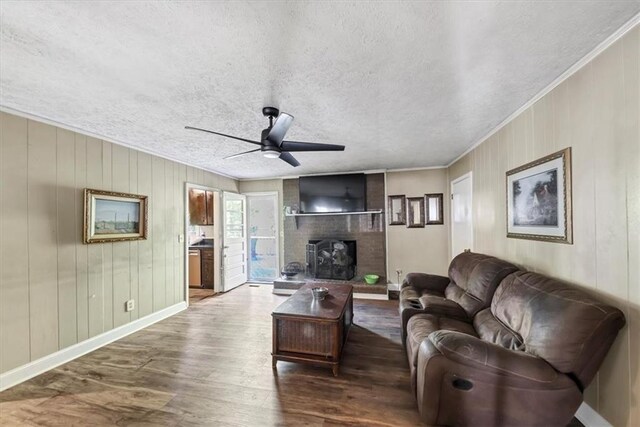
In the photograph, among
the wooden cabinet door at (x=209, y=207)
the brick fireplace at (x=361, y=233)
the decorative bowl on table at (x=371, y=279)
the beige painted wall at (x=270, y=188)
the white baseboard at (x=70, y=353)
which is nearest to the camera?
the white baseboard at (x=70, y=353)

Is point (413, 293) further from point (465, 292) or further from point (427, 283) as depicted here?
point (465, 292)

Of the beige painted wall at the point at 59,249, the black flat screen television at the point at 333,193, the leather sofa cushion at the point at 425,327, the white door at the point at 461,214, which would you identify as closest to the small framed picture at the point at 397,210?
the black flat screen television at the point at 333,193

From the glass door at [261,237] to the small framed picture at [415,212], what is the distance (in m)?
2.98

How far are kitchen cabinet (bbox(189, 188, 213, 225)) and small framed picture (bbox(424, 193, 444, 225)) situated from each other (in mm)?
4471

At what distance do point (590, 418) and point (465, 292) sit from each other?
1.19 meters

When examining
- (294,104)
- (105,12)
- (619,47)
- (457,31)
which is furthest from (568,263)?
(105,12)

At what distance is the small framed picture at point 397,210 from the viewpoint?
5.09 metres

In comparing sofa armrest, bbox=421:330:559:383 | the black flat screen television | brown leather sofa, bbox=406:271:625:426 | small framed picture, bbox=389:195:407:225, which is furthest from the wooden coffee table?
small framed picture, bbox=389:195:407:225

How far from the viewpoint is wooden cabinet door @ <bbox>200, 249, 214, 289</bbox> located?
18.3ft

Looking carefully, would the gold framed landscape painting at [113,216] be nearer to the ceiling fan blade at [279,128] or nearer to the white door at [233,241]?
the white door at [233,241]

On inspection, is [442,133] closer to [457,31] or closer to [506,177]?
[506,177]

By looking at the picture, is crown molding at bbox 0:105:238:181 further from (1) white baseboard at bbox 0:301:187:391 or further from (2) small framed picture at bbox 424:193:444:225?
(2) small framed picture at bbox 424:193:444:225

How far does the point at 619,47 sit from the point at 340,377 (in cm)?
296

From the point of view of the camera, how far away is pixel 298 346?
8.02 ft
